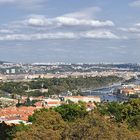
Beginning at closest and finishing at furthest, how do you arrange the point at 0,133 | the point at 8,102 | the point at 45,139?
the point at 45,139 → the point at 0,133 → the point at 8,102

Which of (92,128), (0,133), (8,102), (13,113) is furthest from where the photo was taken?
(8,102)

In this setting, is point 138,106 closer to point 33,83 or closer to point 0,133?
point 0,133

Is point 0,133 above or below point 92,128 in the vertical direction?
below

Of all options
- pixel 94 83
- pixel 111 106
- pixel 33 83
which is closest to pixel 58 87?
pixel 33 83

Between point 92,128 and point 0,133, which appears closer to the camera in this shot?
point 92,128

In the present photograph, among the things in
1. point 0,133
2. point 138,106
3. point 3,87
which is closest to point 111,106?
point 138,106

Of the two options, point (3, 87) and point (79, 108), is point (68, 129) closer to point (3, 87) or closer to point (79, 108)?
point (79, 108)
